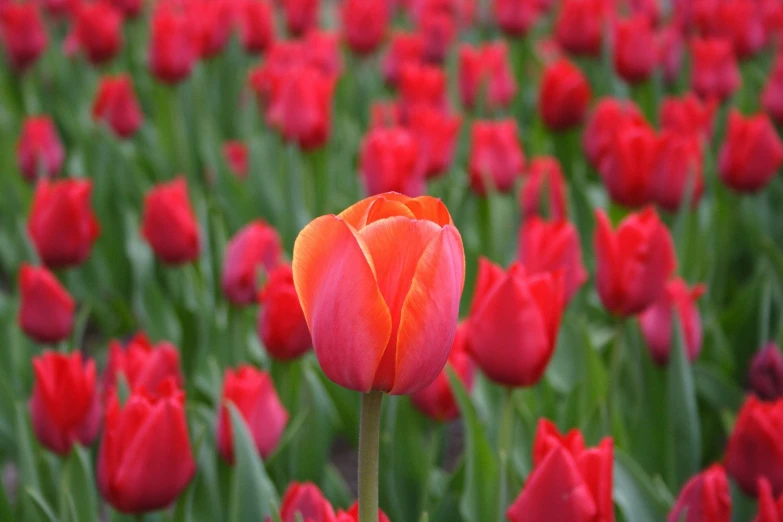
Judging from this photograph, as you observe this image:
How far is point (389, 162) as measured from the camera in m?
1.63

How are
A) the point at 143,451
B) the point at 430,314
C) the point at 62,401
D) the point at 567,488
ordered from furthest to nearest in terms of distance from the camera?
1. the point at 62,401
2. the point at 143,451
3. the point at 567,488
4. the point at 430,314

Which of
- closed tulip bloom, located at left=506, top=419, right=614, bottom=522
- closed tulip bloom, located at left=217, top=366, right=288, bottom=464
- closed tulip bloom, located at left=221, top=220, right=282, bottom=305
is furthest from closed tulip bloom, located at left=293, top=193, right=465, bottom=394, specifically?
closed tulip bloom, located at left=221, top=220, right=282, bottom=305

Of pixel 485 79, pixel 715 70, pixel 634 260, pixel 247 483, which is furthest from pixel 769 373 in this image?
pixel 485 79

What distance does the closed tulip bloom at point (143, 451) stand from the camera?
847mm

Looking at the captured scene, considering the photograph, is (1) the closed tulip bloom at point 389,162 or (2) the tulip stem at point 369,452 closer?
(2) the tulip stem at point 369,452

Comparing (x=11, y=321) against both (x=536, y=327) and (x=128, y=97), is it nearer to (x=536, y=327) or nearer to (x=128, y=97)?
(x=128, y=97)

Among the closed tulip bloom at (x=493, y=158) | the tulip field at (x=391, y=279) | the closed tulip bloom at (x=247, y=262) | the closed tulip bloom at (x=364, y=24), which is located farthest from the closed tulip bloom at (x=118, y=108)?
the closed tulip bloom at (x=247, y=262)

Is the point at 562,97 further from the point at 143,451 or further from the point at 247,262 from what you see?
the point at 143,451

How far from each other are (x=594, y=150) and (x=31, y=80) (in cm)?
192

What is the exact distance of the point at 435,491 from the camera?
4.00 feet

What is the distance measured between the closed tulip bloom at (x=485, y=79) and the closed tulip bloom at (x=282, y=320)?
1374 millimetres

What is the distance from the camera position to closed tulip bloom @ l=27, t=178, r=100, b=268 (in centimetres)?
144

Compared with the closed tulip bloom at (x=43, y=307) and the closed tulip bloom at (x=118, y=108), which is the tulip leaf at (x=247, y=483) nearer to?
the closed tulip bloom at (x=43, y=307)

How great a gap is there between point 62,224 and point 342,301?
1039 millimetres
